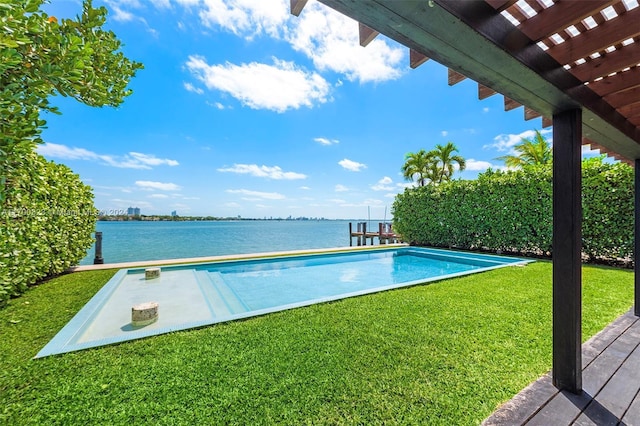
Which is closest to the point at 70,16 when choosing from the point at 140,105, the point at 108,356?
the point at 108,356

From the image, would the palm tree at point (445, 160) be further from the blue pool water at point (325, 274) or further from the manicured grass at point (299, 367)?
the manicured grass at point (299, 367)

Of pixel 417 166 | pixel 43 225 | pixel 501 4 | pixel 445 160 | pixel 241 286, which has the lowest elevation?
pixel 241 286

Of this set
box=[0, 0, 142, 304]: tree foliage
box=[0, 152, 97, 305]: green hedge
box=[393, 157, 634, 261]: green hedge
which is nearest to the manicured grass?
box=[0, 152, 97, 305]: green hedge

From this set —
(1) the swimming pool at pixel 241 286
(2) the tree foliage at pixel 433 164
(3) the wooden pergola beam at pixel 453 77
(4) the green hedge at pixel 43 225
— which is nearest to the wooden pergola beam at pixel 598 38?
(3) the wooden pergola beam at pixel 453 77

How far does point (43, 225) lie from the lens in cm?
544

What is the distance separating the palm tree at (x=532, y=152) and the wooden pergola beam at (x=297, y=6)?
18.5 meters

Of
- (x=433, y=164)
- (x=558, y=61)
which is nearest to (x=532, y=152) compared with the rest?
(x=433, y=164)

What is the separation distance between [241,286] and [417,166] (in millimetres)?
17320

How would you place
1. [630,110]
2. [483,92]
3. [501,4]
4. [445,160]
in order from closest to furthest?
Result: 1. [501,4]
2. [483,92]
3. [630,110]
4. [445,160]

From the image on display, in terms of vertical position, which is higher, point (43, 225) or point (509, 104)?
point (509, 104)

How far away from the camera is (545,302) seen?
4.45 meters

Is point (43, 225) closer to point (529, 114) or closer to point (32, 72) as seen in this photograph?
point (32, 72)

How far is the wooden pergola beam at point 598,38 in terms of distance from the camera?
1.49 meters

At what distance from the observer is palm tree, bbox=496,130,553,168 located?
1619 centimetres
